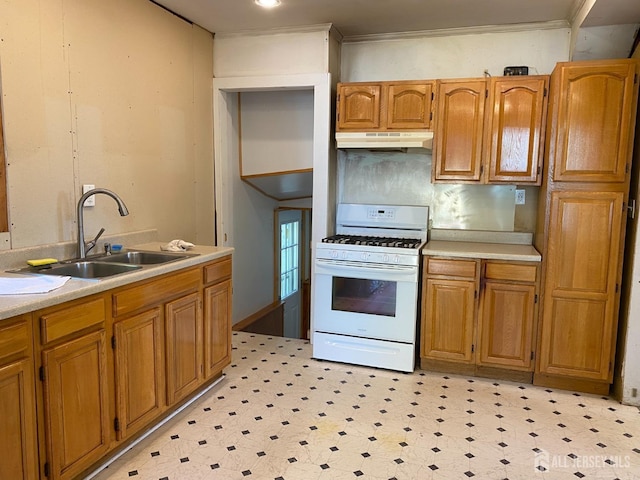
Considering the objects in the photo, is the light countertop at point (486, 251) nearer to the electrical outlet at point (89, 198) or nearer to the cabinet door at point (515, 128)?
the cabinet door at point (515, 128)

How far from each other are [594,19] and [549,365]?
7.38 feet

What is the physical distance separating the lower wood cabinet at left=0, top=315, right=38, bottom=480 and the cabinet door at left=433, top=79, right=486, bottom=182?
9.01 feet

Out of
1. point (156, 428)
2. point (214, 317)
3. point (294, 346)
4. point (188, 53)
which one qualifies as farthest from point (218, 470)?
point (188, 53)

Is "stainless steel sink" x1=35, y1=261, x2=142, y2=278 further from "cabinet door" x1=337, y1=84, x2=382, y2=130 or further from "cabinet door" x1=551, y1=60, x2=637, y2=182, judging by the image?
"cabinet door" x1=551, y1=60, x2=637, y2=182

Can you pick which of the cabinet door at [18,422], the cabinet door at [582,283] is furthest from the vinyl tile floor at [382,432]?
the cabinet door at [18,422]

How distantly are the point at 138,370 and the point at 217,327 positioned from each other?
2.42ft

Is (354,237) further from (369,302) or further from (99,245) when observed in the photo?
(99,245)

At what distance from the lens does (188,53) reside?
11.5 feet

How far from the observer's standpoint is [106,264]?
2.47 meters

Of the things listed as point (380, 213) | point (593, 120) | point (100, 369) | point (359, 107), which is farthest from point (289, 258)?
point (100, 369)

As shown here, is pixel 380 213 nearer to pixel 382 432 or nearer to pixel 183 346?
pixel 382 432

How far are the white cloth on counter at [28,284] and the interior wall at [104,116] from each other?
0.43m

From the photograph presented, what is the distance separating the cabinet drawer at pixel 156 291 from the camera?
2.12 metres

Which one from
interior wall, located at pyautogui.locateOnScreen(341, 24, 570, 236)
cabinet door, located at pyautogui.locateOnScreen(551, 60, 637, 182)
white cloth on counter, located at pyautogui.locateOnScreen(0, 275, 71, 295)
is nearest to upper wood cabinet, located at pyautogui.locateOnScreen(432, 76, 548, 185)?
cabinet door, located at pyautogui.locateOnScreen(551, 60, 637, 182)
